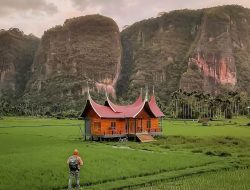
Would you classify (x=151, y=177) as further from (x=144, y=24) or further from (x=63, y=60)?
(x=144, y=24)

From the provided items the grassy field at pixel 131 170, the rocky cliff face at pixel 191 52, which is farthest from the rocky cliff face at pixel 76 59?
the grassy field at pixel 131 170

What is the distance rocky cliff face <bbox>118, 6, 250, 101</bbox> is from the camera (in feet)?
544

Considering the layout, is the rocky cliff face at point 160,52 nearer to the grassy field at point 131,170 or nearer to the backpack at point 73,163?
the grassy field at point 131,170

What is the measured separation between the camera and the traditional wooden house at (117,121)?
131ft

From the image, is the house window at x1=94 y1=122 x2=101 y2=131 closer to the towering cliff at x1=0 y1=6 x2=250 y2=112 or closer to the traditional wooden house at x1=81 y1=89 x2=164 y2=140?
the traditional wooden house at x1=81 y1=89 x2=164 y2=140

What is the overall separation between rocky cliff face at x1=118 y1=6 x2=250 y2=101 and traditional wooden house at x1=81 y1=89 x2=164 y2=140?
110m

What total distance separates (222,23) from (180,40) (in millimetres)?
19499

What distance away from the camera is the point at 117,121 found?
40906mm

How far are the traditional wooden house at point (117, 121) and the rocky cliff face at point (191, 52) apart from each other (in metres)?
110

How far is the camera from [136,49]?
19150 centimetres

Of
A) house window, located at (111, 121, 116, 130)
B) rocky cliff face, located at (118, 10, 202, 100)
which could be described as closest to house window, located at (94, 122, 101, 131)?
house window, located at (111, 121, 116, 130)

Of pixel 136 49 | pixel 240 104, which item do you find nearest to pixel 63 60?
pixel 136 49

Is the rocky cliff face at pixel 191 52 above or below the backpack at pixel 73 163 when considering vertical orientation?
above

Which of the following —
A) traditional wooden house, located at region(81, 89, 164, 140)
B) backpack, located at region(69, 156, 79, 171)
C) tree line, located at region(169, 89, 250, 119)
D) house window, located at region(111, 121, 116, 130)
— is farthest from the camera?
tree line, located at region(169, 89, 250, 119)
